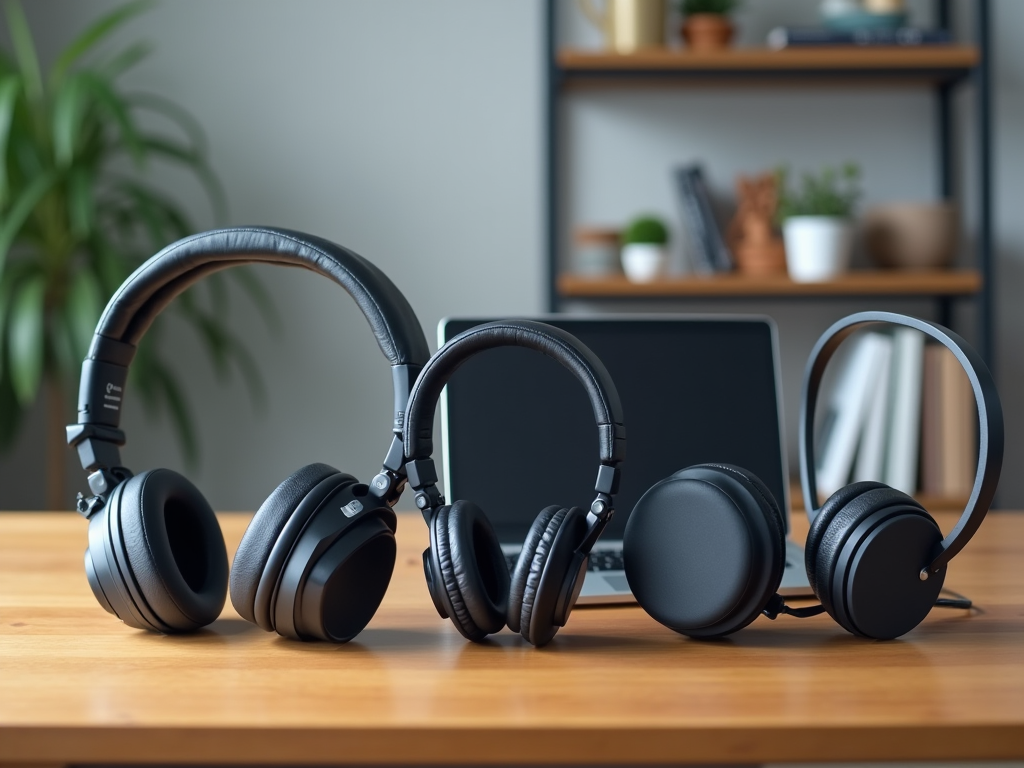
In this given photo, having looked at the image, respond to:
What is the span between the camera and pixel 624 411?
111cm

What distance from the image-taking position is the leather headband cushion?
0.73 m

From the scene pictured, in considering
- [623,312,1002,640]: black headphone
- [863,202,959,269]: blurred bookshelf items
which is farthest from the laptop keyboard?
[863,202,959,269]: blurred bookshelf items

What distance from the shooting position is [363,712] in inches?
22.1

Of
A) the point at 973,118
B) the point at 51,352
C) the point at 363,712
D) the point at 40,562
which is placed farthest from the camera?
the point at 973,118

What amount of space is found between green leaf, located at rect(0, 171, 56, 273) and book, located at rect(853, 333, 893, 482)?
1732 mm

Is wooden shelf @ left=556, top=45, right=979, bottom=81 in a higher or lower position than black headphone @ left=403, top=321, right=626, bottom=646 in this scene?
higher

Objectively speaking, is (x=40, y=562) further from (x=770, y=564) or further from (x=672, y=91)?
(x=672, y=91)

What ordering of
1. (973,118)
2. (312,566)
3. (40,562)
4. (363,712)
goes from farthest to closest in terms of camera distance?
(973,118) < (40,562) < (312,566) < (363,712)

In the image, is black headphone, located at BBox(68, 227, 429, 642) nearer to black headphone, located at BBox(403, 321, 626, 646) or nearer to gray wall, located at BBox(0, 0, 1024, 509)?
black headphone, located at BBox(403, 321, 626, 646)

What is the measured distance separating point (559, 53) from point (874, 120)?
818mm

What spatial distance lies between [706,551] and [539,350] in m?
0.19

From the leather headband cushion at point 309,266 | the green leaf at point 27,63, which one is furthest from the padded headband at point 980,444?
the green leaf at point 27,63

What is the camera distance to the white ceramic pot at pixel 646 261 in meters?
2.13

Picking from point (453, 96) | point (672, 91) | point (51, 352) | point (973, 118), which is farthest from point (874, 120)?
point (51, 352)
